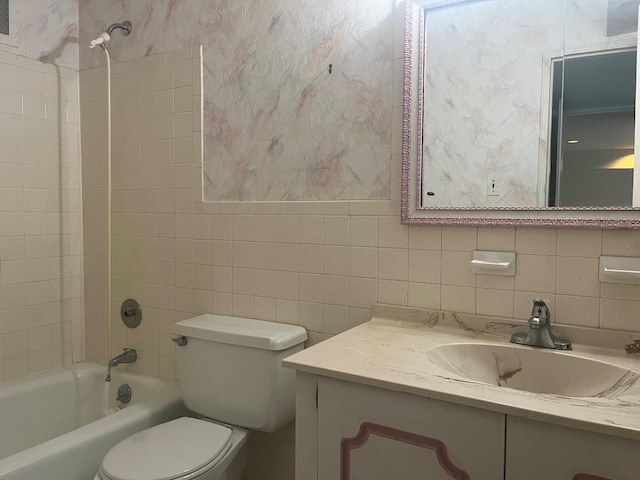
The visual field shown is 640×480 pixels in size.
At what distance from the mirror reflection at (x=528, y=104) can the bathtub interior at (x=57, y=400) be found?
140 cm

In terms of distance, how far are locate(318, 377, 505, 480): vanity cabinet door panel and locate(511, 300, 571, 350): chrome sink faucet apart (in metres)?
0.42

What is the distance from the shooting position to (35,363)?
2211 mm

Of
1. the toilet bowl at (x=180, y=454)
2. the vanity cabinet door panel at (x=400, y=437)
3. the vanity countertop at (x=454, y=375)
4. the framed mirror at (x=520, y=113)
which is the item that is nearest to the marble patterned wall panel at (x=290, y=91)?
the framed mirror at (x=520, y=113)

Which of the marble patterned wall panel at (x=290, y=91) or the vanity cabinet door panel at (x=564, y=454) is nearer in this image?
the vanity cabinet door panel at (x=564, y=454)

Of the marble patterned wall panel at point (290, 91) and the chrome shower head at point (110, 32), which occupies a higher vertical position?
the chrome shower head at point (110, 32)

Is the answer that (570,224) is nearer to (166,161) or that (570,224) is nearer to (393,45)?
(393,45)

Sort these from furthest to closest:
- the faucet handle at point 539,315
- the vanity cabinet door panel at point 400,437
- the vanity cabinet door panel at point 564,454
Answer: the faucet handle at point 539,315, the vanity cabinet door panel at point 400,437, the vanity cabinet door panel at point 564,454

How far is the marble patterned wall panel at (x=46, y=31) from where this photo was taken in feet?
6.91

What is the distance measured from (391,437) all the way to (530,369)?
0.46m

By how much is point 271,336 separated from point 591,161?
3.46 feet

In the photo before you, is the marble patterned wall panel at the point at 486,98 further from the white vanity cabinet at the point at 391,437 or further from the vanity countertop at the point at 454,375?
the white vanity cabinet at the point at 391,437

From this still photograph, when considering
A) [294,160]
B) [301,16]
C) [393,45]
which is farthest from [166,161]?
[393,45]

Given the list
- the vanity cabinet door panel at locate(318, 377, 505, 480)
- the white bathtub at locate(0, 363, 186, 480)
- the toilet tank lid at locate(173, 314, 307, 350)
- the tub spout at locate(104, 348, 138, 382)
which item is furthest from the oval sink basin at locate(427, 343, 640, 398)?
the tub spout at locate(104, 348, 138, 382)

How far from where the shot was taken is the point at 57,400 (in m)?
2.13
